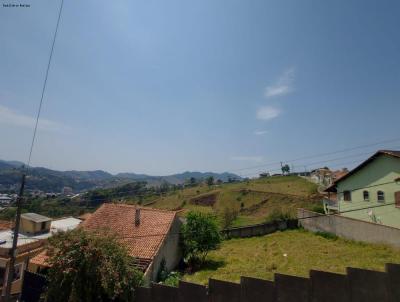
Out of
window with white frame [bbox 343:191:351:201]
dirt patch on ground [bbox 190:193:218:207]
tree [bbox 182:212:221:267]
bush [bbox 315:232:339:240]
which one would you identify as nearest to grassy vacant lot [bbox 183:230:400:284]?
bush [bbox 315:232:339:240]

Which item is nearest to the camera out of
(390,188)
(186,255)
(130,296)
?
(130,296)

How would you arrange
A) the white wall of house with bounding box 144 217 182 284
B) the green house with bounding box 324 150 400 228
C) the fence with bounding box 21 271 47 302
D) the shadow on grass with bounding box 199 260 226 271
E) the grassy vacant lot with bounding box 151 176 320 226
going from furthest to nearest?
1. the grassy vacant lot with bounding box 151 176 320 226
2. the green house with bounding box 324 150 400 228
3. the shadow on grass with bounding box 199 260 226 271
4. the white wall of house with bounding box 144 217 182 284
5. the fence with bounding box 21 271 47 302

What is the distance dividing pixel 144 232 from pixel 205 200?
74.2 meters

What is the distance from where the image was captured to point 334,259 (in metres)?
17.7

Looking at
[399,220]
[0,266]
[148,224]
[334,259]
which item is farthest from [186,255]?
[399,220]

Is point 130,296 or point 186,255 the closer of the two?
point 130,296

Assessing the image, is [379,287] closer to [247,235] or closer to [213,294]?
[213,294]

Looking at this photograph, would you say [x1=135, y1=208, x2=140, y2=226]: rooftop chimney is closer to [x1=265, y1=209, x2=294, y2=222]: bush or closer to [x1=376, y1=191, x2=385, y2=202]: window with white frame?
[x1=265, y1=209, x2=294, y2=222]: bush

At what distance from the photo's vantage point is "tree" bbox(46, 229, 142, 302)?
10.6 meters

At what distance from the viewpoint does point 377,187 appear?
2506 cm

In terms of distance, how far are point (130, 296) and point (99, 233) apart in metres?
2.97

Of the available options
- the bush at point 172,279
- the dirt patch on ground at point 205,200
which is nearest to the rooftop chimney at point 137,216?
the bush at point 172,279

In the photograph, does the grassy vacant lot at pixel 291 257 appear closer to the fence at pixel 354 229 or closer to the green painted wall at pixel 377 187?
the fence at pixel 354 229

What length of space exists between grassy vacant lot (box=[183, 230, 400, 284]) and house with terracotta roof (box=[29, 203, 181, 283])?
2509mm
